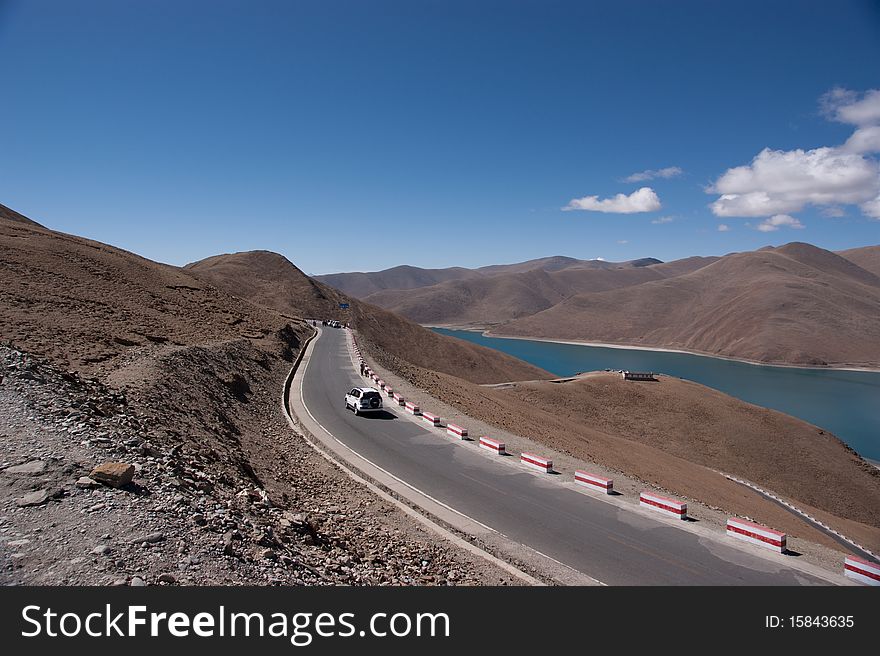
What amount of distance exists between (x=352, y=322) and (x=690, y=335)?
153 metres

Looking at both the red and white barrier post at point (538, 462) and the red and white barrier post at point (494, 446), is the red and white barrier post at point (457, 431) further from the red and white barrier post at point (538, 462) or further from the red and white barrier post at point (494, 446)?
the red and white barrier post at point (538, 462)

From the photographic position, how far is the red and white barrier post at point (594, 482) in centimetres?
1692

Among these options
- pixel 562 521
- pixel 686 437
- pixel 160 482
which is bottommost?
pixel 686 437

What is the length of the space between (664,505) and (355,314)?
307 ft

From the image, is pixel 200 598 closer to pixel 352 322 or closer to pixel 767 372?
pixel 352 322

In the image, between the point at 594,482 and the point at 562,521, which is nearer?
the point at 562,521

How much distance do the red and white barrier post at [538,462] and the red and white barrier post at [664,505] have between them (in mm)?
3693

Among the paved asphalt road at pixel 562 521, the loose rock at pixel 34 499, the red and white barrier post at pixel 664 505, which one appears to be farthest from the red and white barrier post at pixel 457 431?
the loose rock at pixel 34 499

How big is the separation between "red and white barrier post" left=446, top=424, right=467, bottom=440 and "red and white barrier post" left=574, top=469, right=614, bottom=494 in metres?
6.56

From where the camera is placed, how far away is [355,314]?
344 feet

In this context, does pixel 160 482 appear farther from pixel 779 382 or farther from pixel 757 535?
pixel 779 382

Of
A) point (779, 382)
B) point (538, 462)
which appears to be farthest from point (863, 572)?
point (779, 382)

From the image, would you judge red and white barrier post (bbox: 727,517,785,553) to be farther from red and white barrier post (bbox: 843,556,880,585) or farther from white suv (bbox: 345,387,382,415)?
white suv (bbox: 345,387,382,415)

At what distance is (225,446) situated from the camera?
16.2 meters
